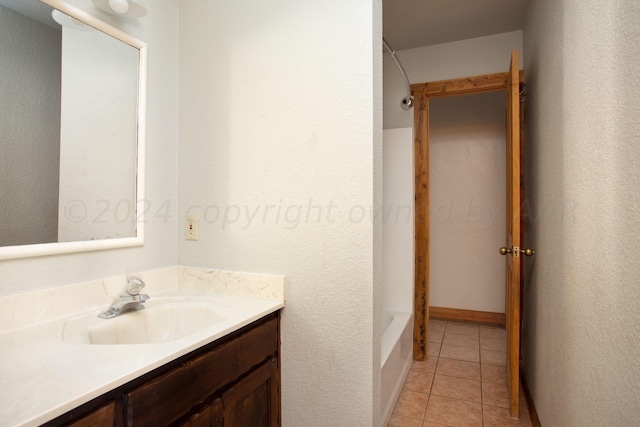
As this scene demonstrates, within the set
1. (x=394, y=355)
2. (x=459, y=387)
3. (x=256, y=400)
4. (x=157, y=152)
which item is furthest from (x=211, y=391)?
(x=459, y=387)

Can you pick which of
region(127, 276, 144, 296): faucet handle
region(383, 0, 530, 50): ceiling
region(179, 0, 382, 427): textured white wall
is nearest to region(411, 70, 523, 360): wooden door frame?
region(383, 0, 530, 50): ceiling

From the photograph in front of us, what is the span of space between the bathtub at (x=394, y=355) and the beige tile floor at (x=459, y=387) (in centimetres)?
8

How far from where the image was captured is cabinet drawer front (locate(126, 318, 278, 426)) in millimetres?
843

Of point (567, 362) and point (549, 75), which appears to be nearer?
point (567, 362)

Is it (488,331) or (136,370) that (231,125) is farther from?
(488,331)

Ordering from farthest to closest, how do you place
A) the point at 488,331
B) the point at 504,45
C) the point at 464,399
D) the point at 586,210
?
the point at 488,331
the point at 504,45
the point at 464,399
the point at 586,210

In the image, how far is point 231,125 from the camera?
156cm

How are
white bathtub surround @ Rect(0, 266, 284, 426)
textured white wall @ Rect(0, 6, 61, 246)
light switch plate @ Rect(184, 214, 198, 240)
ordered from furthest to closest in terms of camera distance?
light switch plate @ Rect(184, 214, 198, 240)
textured white wall @ Rect(0, 6, 61, 246)
white bathtub surround @ Rect(0, 266, 284, 426)

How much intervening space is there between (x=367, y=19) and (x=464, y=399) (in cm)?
219

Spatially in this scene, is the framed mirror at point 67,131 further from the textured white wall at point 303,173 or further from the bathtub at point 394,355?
the bathtub at point 394,355

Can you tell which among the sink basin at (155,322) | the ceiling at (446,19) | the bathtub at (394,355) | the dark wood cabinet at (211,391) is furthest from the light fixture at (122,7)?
the bathtub at (394,355)

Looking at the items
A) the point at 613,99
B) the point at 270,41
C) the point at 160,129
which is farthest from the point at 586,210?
the point at 160,129

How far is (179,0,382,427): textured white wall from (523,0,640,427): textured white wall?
704 mm

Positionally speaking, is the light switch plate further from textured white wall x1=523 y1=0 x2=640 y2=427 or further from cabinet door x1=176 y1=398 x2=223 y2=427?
textured white wall x1=523 y1=0 x2=640 y2=427
